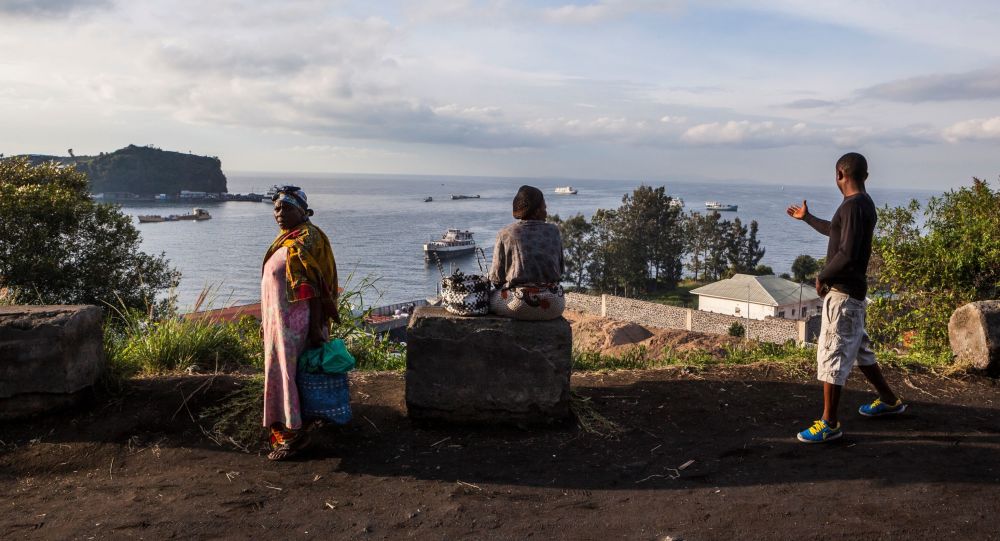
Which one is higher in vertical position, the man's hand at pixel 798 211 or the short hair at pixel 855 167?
the short hair at pixel 855 167

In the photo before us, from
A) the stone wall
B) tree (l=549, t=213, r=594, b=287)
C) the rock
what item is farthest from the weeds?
tree (l=549, t=213, r=594, b=287)

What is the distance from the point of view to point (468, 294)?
4738 millimetres

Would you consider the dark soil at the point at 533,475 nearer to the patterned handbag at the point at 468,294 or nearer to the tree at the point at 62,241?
the patterned handbag at the point at 468,294

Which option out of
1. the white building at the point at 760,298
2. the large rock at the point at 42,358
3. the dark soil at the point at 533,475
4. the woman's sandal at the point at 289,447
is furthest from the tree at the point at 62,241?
the white building at the point at 760,298

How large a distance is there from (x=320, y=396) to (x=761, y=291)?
4124 centimetres

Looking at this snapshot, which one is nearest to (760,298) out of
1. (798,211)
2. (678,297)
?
(678,297)

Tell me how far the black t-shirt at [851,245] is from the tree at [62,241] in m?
14.9

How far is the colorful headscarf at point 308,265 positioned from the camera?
14.0 ft

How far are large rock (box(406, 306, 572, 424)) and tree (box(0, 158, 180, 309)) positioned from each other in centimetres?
1310

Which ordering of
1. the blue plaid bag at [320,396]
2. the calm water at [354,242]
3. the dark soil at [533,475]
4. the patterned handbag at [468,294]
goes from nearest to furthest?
the dark soil at [533,475], the blue plaid bag at [320,396], the patterned handbag at [468,294], the calm water at [354,242]

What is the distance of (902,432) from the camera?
4.66 m

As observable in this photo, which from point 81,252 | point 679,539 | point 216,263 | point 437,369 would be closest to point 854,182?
point 679,539

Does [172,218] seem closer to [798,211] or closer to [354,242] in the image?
[354,242]

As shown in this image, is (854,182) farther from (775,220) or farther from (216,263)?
(775,220)
